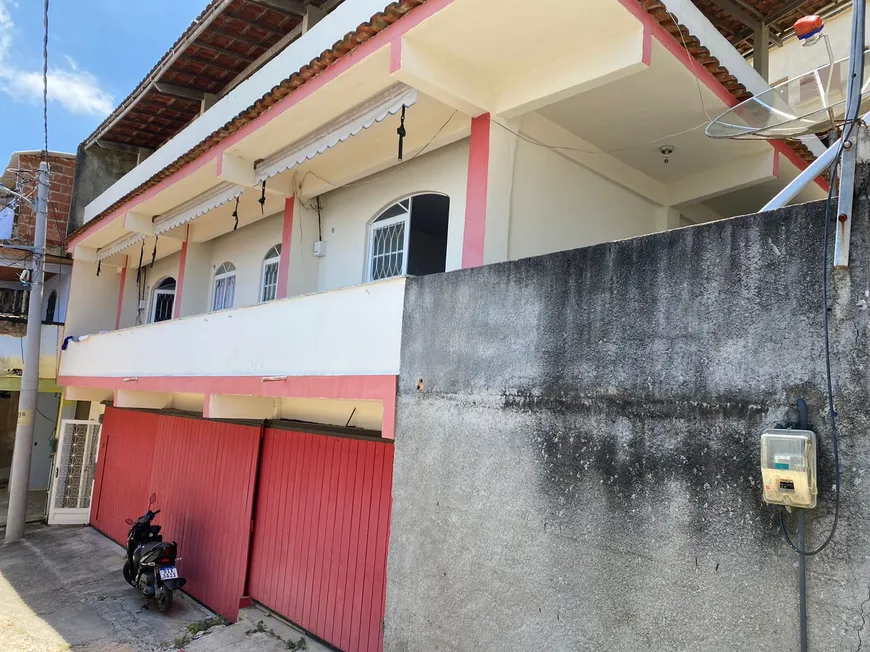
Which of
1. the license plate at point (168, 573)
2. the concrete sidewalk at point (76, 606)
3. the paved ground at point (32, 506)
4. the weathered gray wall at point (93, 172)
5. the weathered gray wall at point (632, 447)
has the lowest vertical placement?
the paved ground at point (32, 506)

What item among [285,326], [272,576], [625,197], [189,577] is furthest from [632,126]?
[189,577]

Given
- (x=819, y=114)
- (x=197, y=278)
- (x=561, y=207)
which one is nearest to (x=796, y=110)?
(x=819, y=114)

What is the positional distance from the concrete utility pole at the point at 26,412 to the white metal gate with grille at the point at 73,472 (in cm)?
142

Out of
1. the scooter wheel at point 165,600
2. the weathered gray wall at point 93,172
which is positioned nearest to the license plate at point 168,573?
the scooter wheel at point 165,600

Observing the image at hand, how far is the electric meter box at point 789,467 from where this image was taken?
305cm

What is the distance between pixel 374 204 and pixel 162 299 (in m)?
8.98

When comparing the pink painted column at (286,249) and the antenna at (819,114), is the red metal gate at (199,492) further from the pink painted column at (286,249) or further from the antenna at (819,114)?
the antenna at (819,114)

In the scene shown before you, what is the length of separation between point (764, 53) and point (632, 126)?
11.9 ft

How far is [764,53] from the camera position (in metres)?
9.15

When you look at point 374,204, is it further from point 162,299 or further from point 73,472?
point 73,472

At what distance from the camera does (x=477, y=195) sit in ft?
20.6

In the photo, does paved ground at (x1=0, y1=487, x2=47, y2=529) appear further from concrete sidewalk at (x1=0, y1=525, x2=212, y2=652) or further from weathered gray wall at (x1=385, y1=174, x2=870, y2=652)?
weathered gray wall at (x1=385, y1=174, x2=870, y2=652)

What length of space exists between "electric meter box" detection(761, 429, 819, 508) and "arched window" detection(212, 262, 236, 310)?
33.9 ft

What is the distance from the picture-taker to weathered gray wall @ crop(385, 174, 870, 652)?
319cm
